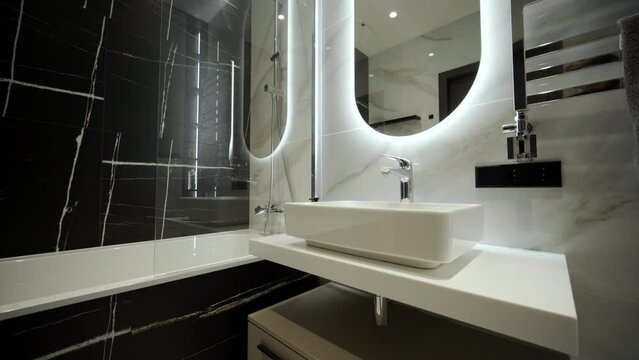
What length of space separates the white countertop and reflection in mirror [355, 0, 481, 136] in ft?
2.04

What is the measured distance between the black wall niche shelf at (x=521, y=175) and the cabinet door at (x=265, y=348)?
2.78 feet

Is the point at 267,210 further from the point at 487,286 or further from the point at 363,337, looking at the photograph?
the point at 487,286

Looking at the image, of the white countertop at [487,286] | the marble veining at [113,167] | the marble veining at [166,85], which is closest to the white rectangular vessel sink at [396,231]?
the white countertop at [487,286]

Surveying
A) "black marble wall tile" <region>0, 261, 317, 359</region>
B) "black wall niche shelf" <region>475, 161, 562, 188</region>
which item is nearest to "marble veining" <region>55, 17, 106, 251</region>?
"black marble wall tile" <region>0, 261, 317, 359</region>

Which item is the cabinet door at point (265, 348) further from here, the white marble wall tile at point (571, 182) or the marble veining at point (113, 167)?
the marble veining at point (113, 167)

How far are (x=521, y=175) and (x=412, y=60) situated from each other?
0.66 m

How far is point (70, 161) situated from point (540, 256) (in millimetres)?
2342

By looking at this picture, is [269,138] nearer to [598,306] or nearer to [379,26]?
[379,26]

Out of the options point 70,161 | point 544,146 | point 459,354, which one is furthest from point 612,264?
point 70,161

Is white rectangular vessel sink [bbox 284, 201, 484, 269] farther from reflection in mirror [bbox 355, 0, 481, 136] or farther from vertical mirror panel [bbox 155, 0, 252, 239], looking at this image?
vertical mirror panel [bbox 155, 0, 252, 239]

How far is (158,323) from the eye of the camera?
2.95ft

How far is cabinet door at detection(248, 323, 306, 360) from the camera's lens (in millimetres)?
831

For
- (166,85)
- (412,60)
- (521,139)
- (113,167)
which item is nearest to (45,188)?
(113,167)

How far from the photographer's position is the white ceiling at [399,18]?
40.0 inches
